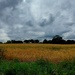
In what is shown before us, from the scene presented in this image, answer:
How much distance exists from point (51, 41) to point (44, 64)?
60.8m

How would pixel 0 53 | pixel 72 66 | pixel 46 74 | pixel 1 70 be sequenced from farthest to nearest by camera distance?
pixel 0 53 < pixel 72 66 < pixel 1 70 < pixel 46 74

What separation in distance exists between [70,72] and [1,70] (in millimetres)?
3337

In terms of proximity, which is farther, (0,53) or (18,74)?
(0,53)

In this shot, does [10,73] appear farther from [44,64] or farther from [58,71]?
[44,64]

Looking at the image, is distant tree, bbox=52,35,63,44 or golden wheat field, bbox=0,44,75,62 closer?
golden wheat field, bbox=0,44,75,62

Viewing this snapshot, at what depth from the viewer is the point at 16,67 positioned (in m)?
13.2

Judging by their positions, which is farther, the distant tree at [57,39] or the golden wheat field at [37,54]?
the distant tree at [57,39]

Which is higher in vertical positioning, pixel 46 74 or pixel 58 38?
pixel 58 38

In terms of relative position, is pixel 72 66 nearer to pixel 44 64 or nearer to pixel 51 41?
pixel 44 64

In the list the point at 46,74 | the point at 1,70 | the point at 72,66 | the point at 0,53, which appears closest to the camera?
the point at 46,74

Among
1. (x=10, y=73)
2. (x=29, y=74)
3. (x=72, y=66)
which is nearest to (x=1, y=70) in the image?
(x=10, y=73)

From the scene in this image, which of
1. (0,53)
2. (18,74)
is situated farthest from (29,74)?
(0,53)

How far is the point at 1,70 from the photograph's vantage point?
12992 millimetres

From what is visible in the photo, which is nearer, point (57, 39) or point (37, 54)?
point (37, 54)
